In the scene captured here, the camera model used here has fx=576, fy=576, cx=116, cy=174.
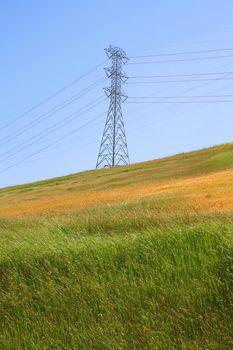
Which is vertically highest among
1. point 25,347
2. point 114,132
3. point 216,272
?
point 114,132

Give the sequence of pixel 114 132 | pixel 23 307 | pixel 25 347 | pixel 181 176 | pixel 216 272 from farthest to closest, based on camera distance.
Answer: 1. pixel 114 132
2. pixel 181 176
3. pixel 23 307
4. pixel 216 272
5. pixel 25 347

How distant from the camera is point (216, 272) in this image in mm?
8812

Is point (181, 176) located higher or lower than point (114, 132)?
lower

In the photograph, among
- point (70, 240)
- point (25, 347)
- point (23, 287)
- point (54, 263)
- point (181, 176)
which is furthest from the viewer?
point (181, 176)

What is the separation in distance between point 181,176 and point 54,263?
141 feet

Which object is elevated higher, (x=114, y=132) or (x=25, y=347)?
(x=114, y=132)

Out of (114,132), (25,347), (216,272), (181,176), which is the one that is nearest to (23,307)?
(25,347)

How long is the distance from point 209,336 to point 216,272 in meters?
→ 1.58

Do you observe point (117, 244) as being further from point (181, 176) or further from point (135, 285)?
point (181, 176)

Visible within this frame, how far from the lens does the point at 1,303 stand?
32.4 ft

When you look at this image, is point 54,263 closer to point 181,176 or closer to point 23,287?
point 23,287

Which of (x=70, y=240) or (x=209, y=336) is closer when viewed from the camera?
(x=209, y=336)

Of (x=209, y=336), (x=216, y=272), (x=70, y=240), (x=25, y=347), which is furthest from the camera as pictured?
(x=70, y=240)

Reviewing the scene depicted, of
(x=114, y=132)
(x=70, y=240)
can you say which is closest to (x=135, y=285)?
(x=70, y=240)
